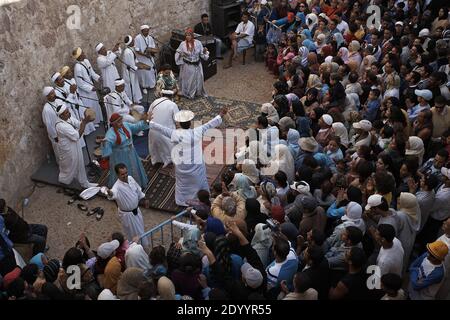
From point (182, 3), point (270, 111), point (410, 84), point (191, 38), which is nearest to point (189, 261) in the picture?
point (270, 111)

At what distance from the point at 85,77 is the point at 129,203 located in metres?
3.86

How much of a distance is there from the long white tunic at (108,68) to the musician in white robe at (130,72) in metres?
0.32

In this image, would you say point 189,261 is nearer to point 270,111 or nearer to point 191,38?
point 270,111

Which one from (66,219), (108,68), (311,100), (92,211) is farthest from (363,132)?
(108,68)

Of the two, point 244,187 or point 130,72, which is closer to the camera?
point 244,187

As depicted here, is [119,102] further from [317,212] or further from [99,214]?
[317,212]

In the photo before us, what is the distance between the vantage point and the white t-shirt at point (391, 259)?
514 centimetres

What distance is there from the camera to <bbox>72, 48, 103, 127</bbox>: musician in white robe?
959cm

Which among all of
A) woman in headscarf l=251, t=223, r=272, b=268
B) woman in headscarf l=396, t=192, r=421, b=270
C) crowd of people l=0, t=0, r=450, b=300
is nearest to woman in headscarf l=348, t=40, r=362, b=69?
crowd of people l=0, t=0, r=450, b=300

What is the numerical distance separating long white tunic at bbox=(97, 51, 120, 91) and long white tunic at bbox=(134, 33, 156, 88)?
0.81 meters

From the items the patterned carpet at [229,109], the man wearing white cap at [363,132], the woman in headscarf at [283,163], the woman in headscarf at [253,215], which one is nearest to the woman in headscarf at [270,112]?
the woman in headscarf at [283,163]

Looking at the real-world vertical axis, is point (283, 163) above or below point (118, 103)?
above

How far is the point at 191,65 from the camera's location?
11.3m

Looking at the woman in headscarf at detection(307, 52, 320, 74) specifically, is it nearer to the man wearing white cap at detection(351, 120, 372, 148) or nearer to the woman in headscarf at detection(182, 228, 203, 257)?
the man wearing white cap at detection(351, 120, 372, 148)
